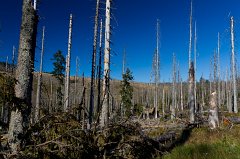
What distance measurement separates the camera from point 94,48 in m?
29.5

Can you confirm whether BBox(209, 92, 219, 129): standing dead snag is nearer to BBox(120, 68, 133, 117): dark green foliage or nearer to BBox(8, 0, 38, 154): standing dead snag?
BBox(8, 0, 38, 154): standing dead snag

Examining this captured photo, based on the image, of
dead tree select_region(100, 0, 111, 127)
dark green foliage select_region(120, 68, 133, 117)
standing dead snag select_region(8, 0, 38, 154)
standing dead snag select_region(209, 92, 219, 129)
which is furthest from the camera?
dark green foliage select_region(120, 68, 133, 117)

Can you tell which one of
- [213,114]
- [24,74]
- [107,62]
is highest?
[107,62]

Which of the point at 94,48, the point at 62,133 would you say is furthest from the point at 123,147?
the point at 94,48

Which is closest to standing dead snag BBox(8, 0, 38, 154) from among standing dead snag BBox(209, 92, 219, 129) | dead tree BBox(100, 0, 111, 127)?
dead tree BBox(100, 0, 111, 127)

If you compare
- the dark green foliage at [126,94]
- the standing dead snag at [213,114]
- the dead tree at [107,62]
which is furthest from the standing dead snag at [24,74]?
the dark green foliage at [126,94]

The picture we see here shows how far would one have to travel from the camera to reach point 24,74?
298 inches

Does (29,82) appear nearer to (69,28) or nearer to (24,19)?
(24,19)

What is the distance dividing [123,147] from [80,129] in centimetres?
139

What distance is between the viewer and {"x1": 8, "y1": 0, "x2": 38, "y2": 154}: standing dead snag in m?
7.24

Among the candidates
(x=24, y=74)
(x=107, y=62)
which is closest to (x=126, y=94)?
(x=107, y=62)

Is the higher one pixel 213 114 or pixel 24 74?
pixel 24 74

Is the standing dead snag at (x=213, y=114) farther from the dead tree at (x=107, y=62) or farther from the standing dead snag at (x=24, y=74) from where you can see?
the standing dead snag at (x=24, y=74)

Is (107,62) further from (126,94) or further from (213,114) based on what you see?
(126,94)
